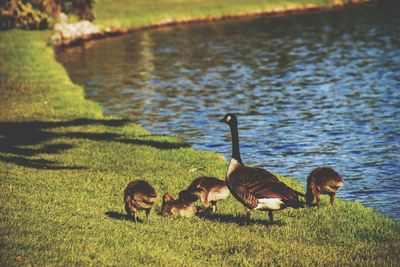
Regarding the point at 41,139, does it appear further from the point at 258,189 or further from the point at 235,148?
the point at 258,189

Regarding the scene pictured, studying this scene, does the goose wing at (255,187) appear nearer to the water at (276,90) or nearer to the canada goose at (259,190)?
the canada goose at (259,190)

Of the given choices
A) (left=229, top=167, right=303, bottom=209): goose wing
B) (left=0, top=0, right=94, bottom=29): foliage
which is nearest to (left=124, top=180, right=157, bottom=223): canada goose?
(left=229, top=167, right=303, bottom=209): goose wing

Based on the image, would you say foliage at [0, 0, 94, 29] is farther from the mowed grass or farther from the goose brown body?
the goose brown body

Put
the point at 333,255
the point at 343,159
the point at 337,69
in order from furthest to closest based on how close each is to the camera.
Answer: the point at 337,69
the point at 343,159
the point at 333,255

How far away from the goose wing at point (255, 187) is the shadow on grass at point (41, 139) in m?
8.15

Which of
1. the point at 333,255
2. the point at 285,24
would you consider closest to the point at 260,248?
the point at 333,255

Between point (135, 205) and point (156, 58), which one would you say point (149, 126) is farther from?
point (156, 58)

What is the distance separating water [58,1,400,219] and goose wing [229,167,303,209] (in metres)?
4.56

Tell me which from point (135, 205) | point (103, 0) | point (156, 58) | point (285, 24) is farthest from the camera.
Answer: point (103, 0)

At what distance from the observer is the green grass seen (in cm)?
1348

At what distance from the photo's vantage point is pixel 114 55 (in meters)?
60.7

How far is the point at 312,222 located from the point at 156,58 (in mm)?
43032

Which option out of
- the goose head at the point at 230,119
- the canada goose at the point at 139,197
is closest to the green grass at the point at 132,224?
the canada goose at the point at 139,197

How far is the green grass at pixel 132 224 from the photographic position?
1348 cm
